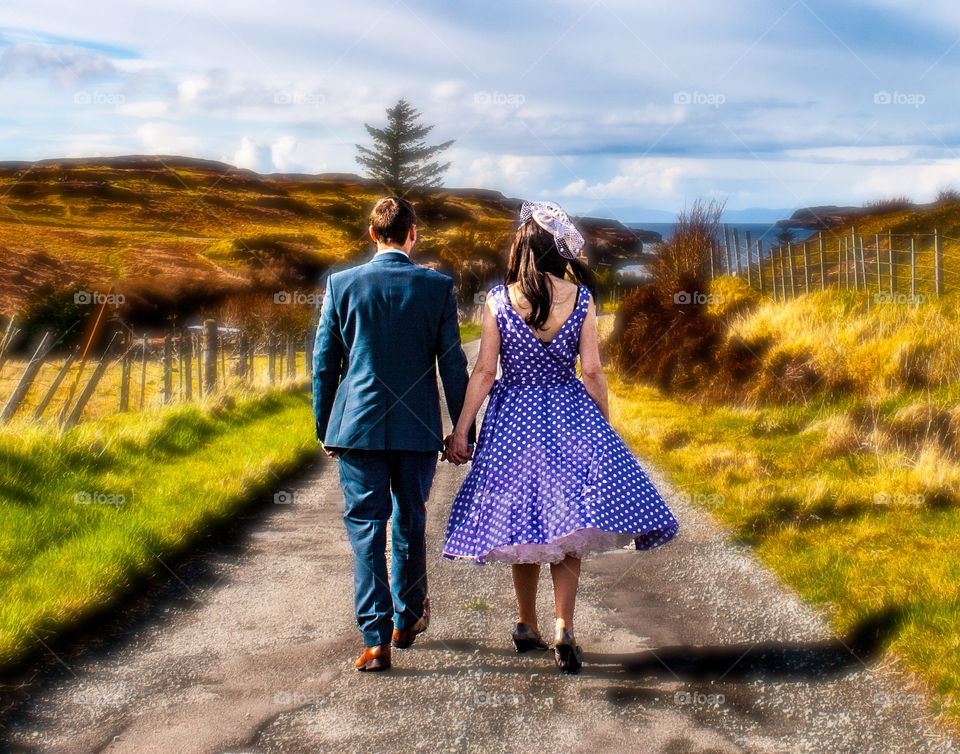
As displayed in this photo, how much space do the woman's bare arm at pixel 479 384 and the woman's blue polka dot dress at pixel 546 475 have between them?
55 mm

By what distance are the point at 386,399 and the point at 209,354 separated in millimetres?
10106

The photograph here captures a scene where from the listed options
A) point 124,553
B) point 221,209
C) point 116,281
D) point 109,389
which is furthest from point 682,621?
point 221,209

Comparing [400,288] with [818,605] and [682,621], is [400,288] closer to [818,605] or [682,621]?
[682,621]

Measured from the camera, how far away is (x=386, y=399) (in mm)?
4023

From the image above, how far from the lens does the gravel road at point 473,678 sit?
3264mm

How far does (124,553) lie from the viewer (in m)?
5.17

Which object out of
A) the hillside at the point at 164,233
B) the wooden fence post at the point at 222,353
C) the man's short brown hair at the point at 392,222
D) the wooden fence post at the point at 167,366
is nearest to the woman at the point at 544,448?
the man's short brown hair at the point at 392,222

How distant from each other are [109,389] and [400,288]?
26.0 feet

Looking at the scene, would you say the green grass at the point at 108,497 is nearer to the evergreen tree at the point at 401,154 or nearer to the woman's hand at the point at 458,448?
the woman's hand at the point at 458,448

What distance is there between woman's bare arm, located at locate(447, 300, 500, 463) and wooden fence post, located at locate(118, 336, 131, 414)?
7.88 meters

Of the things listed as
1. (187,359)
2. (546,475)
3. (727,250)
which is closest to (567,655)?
(546,475)

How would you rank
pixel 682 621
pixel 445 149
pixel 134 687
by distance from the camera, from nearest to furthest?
pixel 134 687 < pixel 682 621 < pixel 445 149

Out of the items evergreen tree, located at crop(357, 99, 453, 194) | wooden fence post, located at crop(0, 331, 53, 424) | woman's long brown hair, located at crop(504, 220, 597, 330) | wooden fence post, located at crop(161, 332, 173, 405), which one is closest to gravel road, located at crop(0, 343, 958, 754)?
woman's long brown hair, located at crop(504, 220, 597, 330)

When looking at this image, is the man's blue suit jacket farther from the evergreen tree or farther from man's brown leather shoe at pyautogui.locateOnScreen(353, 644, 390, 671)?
the evergreen tree
